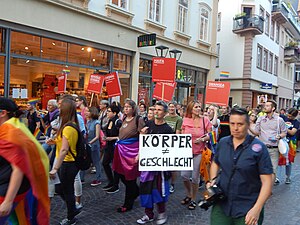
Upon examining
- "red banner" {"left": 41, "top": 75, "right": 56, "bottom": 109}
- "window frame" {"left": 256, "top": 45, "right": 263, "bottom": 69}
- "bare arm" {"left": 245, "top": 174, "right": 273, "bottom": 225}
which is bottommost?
"bare arm" {"left": 245, "top": 174, "right": 273, "bottom": 225}

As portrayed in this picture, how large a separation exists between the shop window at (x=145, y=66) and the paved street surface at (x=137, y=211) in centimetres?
882

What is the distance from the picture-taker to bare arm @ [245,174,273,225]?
268 cm

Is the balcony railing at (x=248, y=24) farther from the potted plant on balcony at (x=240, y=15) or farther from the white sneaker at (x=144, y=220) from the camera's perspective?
the white sneaker at (x=144, y=220)

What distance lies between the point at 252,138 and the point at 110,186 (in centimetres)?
422

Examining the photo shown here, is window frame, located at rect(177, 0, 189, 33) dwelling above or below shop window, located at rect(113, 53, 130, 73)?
above

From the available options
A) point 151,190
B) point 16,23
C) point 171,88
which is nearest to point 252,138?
point 151,190

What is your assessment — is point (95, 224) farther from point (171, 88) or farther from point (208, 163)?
point (171, 88)

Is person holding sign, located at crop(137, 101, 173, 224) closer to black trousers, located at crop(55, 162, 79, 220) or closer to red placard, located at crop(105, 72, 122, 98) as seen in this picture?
black trousers, located at crop(55, 162, 79, 220)

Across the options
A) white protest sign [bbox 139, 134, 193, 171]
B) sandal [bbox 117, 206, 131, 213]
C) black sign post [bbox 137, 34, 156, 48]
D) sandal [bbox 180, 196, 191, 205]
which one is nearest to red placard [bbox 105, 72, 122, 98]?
black sign post [bbox 137, 34, 156, 48]

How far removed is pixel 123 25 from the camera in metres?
13.1

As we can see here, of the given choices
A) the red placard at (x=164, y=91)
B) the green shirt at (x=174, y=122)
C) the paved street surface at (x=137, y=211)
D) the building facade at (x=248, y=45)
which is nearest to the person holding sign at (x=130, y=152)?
the paved street surface at (x=137, y=211)

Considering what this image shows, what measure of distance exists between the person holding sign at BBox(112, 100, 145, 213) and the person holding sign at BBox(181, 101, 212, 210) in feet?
2.80

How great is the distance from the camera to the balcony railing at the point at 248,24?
25.5m

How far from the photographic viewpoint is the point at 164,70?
424 inches
